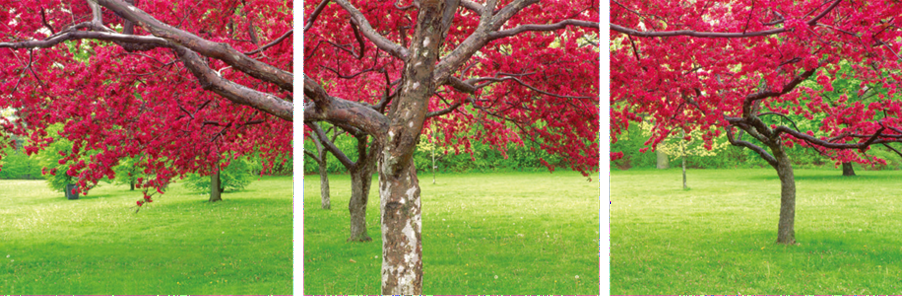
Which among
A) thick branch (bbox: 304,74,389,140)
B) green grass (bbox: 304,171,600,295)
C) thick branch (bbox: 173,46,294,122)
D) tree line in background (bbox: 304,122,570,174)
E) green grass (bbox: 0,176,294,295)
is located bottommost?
green grass (bbox: 0,176,294,295)

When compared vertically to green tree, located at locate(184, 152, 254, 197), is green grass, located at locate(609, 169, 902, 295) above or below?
below

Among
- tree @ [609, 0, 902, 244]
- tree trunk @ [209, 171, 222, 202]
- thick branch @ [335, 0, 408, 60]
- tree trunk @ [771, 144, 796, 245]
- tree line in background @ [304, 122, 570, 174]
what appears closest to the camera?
tree @ [609, 0, 902, 244]

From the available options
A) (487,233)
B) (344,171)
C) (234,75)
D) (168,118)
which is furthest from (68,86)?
(344,171)

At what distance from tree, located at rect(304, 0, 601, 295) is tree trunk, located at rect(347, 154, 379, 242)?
1633 millimetres

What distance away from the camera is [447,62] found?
633 cm

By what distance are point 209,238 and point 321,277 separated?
5.68m

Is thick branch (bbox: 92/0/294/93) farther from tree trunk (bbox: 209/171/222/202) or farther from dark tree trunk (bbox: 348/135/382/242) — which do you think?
tree trunk (bbox: 209/171/222/202)

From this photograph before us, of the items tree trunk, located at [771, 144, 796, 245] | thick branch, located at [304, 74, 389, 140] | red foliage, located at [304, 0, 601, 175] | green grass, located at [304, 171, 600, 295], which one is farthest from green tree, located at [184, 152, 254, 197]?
tree trunk, located at [771, 144, 796, 245]

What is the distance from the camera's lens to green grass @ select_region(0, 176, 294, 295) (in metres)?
8.57

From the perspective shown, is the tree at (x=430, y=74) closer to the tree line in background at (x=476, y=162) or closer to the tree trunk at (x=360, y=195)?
the tree trunk at (x=360, y=195)

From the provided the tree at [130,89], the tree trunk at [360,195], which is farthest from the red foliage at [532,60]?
the tree trunk at [360,195]

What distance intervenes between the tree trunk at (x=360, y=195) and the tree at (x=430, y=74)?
163 centimetres

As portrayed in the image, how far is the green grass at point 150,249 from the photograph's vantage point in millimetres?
8570
